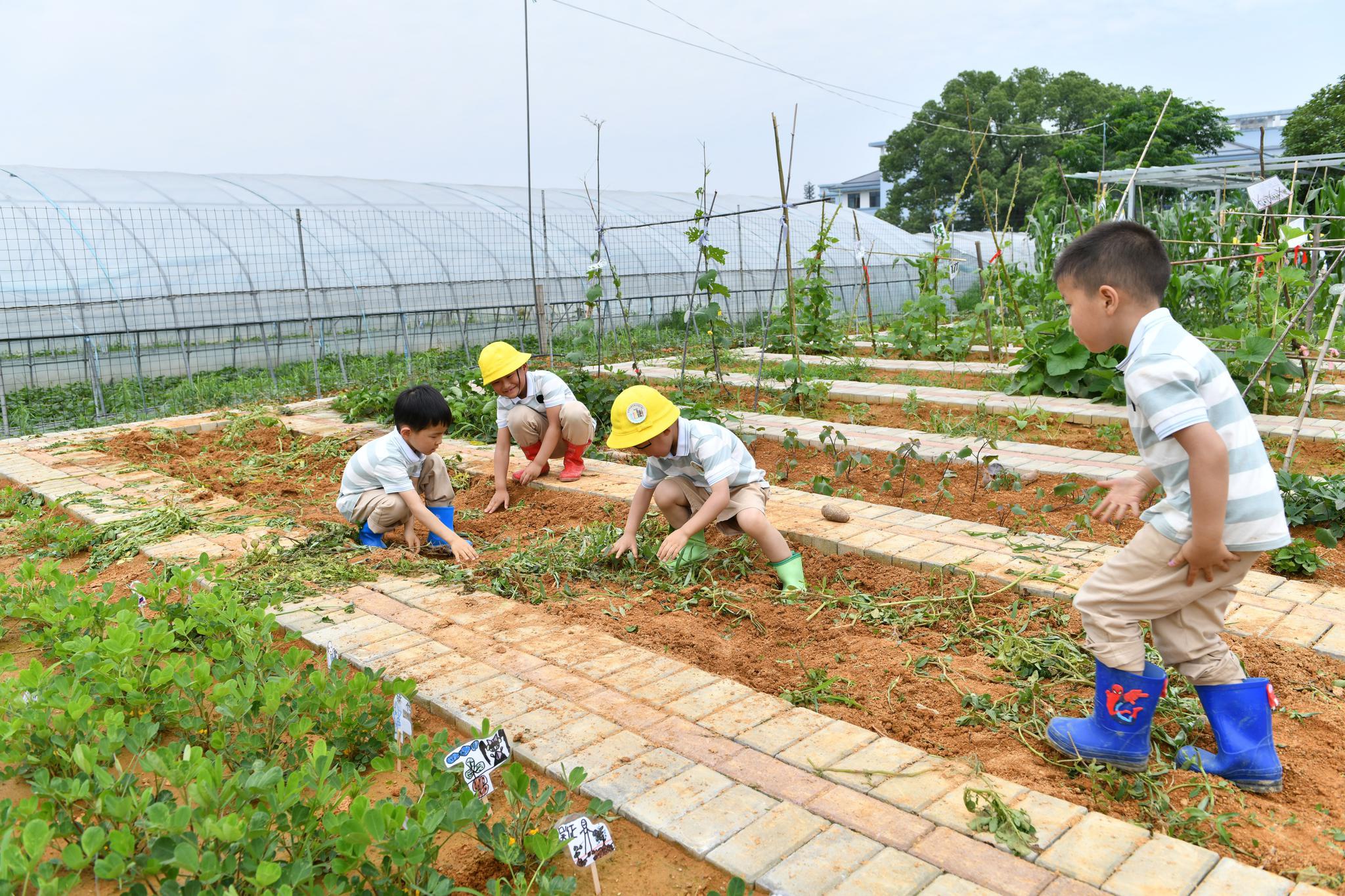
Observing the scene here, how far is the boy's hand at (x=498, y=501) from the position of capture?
5.32m

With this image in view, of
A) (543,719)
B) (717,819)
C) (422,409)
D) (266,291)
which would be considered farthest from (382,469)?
(266,291)

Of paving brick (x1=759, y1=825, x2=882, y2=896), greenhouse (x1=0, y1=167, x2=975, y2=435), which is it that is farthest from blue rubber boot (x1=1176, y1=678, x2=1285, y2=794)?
greenhouse (x1=0, y1=167, x2=975, y2=435)

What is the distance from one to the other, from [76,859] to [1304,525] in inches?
191

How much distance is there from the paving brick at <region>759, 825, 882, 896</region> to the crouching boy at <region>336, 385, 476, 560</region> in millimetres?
2532

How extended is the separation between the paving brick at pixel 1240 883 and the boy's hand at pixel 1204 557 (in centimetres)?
64

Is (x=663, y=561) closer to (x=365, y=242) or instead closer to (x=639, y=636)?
(x=639, y=636)

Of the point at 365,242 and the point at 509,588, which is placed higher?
the point at 365,242

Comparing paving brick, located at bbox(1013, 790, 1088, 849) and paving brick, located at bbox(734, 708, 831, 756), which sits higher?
paving brick, located at bbox(734, 708, 831, 756)

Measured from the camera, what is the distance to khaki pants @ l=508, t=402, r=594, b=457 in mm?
5742

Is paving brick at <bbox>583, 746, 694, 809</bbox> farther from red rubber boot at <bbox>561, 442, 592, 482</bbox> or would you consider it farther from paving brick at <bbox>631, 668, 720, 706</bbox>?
red rubber boot at <bbox>561, 442, 592, 482</bbox>

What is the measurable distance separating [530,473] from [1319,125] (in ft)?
112

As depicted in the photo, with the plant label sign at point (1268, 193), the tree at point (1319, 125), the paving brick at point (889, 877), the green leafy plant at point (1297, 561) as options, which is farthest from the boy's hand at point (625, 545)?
the tree at point (1319, 125)

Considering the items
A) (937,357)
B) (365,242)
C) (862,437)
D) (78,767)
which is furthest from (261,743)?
(365,242)

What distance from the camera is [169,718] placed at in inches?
104
